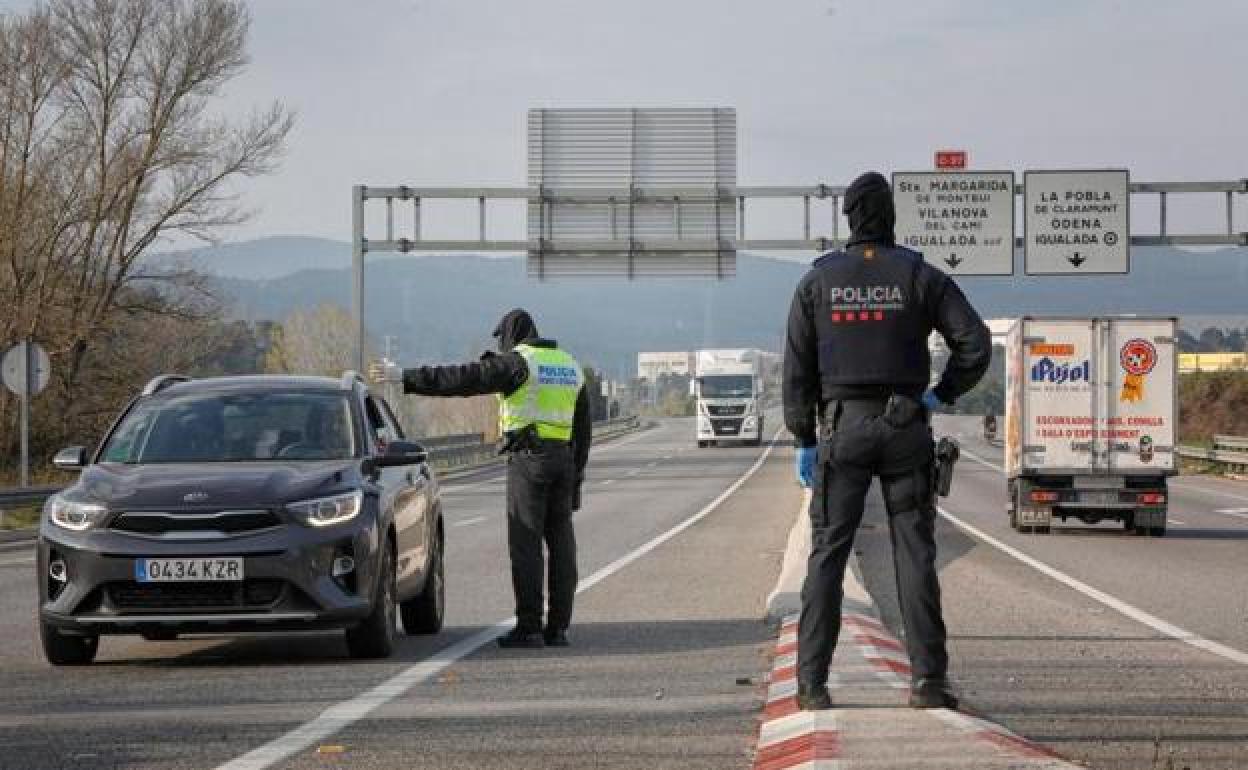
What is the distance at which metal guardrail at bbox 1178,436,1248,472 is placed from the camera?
179 feet

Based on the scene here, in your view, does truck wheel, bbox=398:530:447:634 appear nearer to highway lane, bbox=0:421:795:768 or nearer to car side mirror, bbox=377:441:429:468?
highway lane, bbox=0:421:795:768

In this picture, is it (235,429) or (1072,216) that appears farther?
(1072,216)

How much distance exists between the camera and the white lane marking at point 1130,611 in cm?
1198

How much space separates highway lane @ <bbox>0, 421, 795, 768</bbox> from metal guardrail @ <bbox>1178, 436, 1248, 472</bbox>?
38.7 metres

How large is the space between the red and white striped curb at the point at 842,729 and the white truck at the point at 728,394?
6664 centimetres

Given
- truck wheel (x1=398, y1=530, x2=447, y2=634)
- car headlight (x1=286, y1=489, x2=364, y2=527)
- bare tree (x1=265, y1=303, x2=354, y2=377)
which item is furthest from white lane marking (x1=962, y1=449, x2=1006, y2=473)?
car headlight (x1=286, y1=489, x2=364, y2=527)

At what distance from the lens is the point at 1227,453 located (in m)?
56.2

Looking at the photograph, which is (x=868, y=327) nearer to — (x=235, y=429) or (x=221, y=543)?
(x=221, y=543)

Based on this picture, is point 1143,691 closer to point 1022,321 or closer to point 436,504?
point 436,504

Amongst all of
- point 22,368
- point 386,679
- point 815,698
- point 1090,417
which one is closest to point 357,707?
point 386,679

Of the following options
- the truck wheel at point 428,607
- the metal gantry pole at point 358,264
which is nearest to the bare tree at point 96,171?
the metal gantry pole at point 358,264

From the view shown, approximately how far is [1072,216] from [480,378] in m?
30.3

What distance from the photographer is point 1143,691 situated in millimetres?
9617

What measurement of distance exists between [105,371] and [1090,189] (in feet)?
67.1
